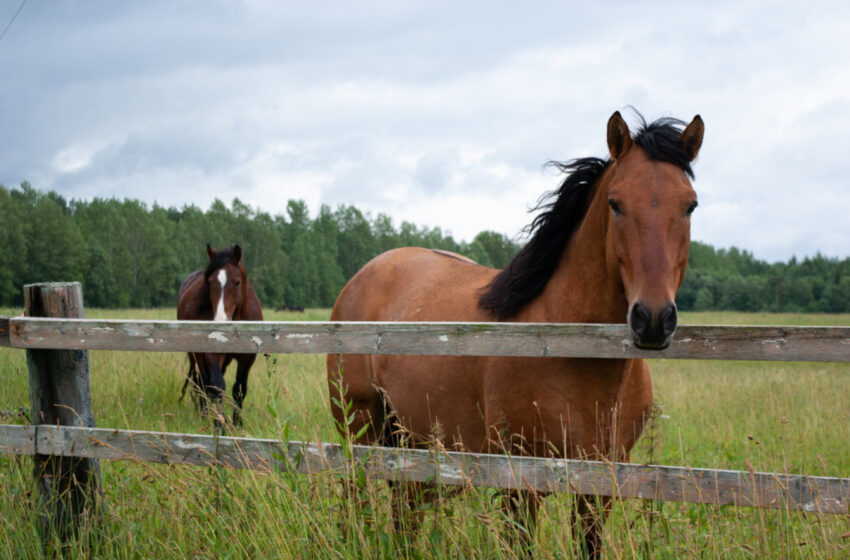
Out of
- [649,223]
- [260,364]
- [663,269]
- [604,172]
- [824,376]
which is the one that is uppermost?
[604,172]

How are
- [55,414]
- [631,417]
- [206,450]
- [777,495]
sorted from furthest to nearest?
1. [55,414]
2. [631,417]
3. [206,450]
4. [777,495]

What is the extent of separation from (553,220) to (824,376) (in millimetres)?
12578

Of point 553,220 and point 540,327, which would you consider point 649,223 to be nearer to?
point 540,327

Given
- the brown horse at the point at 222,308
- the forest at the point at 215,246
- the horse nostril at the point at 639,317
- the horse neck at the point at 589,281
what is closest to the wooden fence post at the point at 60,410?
the horse neck at the point at 589,281

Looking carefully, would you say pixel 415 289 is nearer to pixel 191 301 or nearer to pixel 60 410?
pixel 60 410

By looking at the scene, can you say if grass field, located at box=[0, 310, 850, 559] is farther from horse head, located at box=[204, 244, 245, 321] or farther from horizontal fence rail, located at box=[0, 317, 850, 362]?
horse head, located at box=[204, 244, 245, 321]

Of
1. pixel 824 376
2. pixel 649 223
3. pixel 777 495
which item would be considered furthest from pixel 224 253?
pixel 824 376

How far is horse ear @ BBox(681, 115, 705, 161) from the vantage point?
2.90 m

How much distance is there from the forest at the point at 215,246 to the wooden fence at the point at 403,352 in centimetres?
3838

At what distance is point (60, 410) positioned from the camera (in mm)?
3375

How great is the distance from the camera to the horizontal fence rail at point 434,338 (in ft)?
7.98

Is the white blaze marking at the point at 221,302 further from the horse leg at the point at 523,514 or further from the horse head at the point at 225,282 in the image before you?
the horse leg at the point at 523,514

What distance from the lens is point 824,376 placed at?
1276 cm

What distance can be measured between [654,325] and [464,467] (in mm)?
1045
